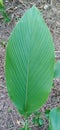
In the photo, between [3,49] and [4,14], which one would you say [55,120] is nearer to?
[3,49]

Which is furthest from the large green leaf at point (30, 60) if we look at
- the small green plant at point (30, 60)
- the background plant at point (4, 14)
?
the background plant at point (4, 14)

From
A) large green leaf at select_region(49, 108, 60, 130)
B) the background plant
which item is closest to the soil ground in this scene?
the background plant

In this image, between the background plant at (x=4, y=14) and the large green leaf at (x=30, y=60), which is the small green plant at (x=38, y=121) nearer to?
the large green leaf at (x=30, y=60)

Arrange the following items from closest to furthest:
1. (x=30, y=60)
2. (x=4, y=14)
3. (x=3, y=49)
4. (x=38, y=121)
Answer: (x=30, y=60) → (x=38, y=121) → (x=3, y=49) → (x=4, y=14)

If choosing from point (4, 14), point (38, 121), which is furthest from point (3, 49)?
point (38, 121)

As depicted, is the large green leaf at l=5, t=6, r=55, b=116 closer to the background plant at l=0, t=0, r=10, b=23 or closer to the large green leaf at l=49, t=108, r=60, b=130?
the large green leaf at l=49, t=108, r=60, b=130

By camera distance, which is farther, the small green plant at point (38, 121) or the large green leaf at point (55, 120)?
the small green plant at point (38, 121)

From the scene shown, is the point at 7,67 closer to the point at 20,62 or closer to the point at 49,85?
the point at 20,62
